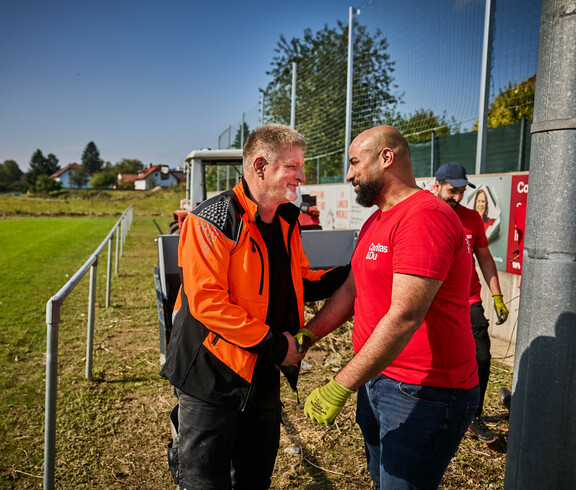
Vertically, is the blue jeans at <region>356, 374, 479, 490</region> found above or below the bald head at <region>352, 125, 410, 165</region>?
below

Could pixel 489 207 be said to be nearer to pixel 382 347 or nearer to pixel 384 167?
pixel 384 167

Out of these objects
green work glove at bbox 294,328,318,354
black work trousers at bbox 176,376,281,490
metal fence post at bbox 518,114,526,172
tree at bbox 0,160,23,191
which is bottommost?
black work trousers at bbox 176,376,281,490

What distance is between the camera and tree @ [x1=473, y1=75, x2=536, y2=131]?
6.05 m

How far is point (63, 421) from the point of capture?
399 cm

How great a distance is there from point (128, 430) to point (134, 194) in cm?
6592

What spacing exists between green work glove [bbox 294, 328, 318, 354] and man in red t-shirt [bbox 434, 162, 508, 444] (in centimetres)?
196

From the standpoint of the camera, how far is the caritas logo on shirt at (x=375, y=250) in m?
1.98

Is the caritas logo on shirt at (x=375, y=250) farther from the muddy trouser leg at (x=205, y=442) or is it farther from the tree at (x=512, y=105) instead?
the tree at (x=512, y=105)

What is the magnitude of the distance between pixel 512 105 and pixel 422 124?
1871 millimetres

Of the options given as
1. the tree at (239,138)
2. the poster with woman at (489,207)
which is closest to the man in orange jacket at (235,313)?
the poster with woman at (489,207)

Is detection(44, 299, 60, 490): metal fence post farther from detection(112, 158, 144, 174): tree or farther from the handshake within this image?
Result: detection(112, 158, 144, 174): tree

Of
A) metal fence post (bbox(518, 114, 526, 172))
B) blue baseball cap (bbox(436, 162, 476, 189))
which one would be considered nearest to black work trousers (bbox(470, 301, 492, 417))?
blue baseball cap (bbox(436, 162, 476, 189))

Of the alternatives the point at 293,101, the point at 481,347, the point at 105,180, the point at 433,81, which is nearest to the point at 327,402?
the point at 481,347

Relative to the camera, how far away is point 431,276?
5.74 feet
